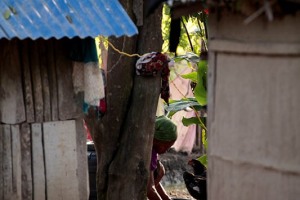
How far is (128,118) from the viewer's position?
10.5m

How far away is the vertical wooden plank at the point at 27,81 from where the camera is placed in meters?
8.68

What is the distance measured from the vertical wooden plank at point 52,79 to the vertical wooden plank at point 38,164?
22 centimetres

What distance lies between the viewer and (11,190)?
28.9ft

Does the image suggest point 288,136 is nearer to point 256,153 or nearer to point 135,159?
point 256,153

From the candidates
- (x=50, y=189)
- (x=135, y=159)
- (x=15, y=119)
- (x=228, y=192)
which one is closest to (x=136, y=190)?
(x=135, y=159)

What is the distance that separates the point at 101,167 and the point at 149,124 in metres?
0.88

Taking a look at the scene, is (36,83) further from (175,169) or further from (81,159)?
(175,169)

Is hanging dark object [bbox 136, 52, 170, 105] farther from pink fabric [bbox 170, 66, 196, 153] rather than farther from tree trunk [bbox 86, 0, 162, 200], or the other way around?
pink fabric [bbox 170, 66, 196, 153]

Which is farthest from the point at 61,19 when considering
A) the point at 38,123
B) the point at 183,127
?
the point at 183,127

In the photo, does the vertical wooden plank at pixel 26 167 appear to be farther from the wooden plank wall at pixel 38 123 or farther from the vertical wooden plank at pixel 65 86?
the vertical wooden plank at pixel 65 86

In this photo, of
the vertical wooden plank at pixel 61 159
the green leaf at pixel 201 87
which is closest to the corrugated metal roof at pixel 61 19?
the vertical wooden plank at pixel 61 159

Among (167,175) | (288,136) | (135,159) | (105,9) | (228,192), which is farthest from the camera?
(167,175)

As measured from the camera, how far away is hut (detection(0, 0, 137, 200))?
842 centimetres

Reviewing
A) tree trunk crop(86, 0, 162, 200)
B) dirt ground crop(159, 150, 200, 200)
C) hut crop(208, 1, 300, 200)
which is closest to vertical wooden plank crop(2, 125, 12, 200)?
tree trunk crop(86, 0, 162, 200)
